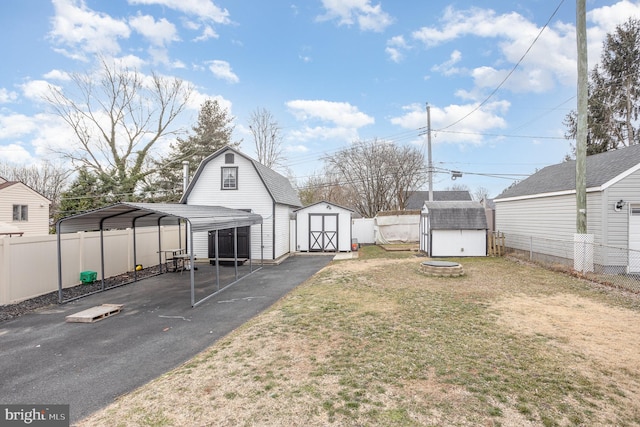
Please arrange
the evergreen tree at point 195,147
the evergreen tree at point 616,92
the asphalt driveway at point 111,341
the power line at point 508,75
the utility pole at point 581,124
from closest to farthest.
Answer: the asphalt driveway at point 111,341 → the utility pole at point 581,124 → the power line at point 508,75 → the evergreen tree at point 616,92 → the evergreen tree at point 195,147

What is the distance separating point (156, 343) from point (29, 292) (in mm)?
5282

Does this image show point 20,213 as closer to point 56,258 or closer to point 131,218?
point 131,218

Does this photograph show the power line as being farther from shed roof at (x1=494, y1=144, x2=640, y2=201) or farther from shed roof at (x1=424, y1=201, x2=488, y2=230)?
shed roof at (x1=424, y1=201, x2=488, y2=230)

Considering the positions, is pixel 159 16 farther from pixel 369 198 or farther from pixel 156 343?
pixel 369 198

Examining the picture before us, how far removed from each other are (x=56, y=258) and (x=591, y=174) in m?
18.0

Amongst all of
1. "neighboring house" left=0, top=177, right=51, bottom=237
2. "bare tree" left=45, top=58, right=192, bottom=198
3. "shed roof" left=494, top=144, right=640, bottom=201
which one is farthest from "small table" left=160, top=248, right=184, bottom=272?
"shed roof" left=494, top=144, right=640, bottom=201

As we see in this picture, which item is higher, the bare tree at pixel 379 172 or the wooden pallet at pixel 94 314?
the bare tree at pixel 379 172

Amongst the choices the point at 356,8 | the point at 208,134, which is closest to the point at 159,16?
the point at 356,8

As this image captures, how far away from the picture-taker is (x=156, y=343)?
533 cm

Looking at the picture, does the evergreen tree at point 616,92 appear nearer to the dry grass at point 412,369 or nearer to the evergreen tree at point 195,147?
the dry grass at point 412,369

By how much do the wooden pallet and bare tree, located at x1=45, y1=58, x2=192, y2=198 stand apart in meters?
18.4

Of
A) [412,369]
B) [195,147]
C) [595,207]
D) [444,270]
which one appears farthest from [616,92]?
[195,147]

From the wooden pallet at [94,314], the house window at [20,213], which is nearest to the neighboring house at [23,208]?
the house window at [20,213]

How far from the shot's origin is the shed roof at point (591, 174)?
34.3ft
